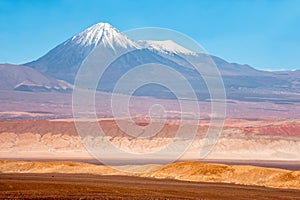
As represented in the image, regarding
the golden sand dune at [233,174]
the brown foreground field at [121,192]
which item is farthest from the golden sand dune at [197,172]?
the brown foreground field at [121,192]

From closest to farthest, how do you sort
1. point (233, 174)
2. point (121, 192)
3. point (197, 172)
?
1. point (121, 192)
2. point (233, 174)
3. point (197, 172)

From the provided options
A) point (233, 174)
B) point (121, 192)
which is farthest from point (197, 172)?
point (121, 192)

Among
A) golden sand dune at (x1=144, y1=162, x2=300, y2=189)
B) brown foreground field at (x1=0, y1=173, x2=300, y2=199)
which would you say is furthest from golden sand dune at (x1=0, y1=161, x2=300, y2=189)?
brown foreground field at (x1=0, y1=173, x2=300, y2=199)

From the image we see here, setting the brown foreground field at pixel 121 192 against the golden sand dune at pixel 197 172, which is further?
the golden sand dune at pixel 197 172

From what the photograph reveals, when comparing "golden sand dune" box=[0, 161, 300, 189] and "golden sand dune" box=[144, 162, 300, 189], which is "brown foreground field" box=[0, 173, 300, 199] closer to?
→ "golden sand dune" box=[144, 162, 300, 189]

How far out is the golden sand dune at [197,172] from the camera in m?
58.6

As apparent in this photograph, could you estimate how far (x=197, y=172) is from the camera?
218ft

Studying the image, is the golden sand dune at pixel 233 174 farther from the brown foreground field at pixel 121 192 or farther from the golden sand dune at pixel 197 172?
the brown foreground field at pixel 121 192

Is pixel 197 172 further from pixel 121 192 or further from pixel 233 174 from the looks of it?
pixel 121 192

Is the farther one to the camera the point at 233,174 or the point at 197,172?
the point at 197,172

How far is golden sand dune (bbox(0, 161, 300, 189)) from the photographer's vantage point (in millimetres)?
58594

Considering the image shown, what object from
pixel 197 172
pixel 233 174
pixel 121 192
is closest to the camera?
pixel 121 192

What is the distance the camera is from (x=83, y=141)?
153m

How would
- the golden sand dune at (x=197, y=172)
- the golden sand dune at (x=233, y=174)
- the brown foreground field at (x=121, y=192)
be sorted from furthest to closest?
→ the golden sand dune at (x=197, y=172), the golden sand dune at (x=233, y=174), the brown foreground field at (x=121, y=192)
